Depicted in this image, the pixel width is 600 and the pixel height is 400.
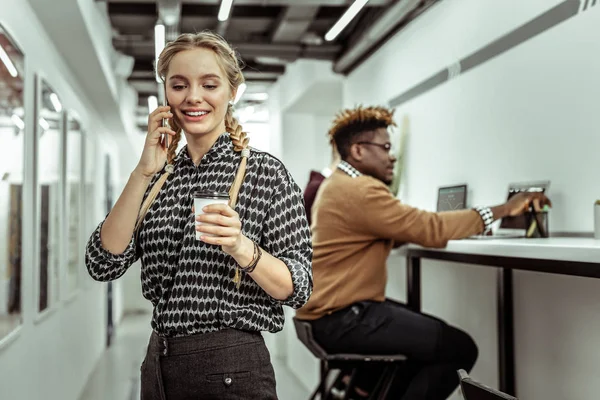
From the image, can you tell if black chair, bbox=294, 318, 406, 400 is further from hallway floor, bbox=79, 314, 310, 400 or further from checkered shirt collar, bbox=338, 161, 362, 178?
hallway floor, bbox=79, 314, 310, 400

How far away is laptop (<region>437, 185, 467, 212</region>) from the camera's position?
380 centimetres

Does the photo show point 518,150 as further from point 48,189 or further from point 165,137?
point 48,189

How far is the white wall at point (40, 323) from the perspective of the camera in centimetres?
321

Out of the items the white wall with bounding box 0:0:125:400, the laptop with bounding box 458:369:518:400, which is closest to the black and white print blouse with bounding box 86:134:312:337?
the laptop with bounding box 458:369:518:400

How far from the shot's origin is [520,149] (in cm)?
330

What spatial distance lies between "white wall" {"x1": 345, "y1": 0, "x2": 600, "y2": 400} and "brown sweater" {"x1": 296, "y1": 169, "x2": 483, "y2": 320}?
47 cm

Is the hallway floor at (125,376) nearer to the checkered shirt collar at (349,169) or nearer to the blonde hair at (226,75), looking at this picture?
the checkered shirt collar at (349,169)

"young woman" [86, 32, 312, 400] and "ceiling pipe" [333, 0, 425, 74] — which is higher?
"ceiling pipe" [333, 0, 425, 74]

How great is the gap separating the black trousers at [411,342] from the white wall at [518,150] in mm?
405

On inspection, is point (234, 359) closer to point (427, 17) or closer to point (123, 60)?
point (427, 17)

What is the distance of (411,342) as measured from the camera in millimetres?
2658

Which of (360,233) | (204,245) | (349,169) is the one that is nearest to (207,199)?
(204,245)

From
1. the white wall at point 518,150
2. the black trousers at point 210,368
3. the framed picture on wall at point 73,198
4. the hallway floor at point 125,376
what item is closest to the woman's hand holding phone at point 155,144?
the black trousers at point 210,368

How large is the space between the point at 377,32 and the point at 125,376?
3.55 m
